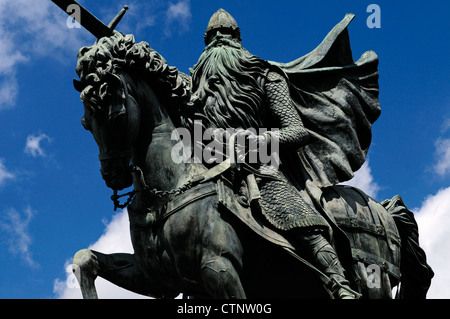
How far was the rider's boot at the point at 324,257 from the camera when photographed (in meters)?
9.95

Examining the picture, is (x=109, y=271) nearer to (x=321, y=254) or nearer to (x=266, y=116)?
(x=321, y=254)

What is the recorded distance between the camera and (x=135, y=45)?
1008cm

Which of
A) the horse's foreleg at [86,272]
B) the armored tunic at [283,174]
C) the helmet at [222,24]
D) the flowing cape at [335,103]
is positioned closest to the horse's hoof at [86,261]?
the horse's foreleg at [86,272]

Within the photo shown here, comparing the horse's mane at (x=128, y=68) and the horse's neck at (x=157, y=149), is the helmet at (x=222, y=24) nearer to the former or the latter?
the horse's mane at (x=128, y=68)

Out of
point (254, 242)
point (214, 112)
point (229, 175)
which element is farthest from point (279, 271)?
point (214, 112)

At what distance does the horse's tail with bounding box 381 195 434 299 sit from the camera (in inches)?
466

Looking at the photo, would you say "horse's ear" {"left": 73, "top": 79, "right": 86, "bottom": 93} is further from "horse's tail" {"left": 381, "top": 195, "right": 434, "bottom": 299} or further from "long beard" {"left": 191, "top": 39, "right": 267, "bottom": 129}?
"horse's tail" {"left": 381, "top": 195, "right": 434, "bottom": 299}

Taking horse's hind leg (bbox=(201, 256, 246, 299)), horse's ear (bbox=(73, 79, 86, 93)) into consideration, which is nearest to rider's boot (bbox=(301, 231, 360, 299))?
horse's hind leg (bbox=(201, 256, 246, 299))

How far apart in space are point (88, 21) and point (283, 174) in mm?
2564

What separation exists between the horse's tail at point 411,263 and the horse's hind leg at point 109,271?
10.7 feet

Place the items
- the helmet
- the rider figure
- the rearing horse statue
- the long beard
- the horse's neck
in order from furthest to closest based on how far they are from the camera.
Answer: the helmet → the long beard → the rider figure → the horse's neck → the rearing horse statue

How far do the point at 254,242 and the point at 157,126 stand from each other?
58.8 inches

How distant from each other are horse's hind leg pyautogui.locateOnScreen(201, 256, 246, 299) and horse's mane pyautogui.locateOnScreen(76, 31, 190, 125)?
1687 millimetres

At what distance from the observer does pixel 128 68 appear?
10008 mm
